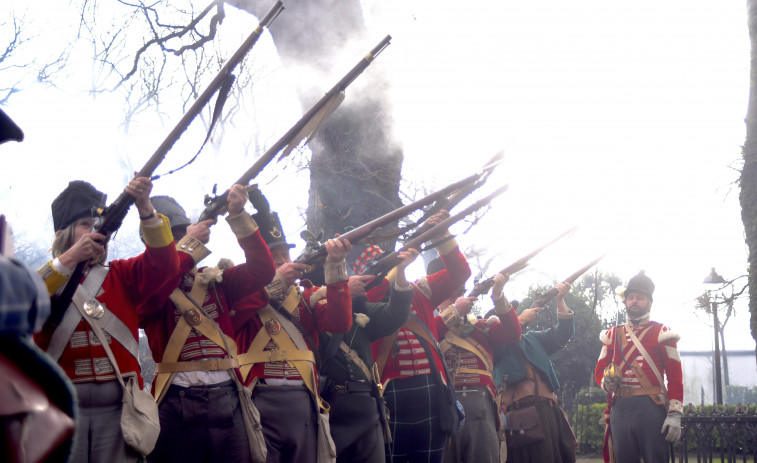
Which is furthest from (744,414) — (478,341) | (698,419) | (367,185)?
(367,185)

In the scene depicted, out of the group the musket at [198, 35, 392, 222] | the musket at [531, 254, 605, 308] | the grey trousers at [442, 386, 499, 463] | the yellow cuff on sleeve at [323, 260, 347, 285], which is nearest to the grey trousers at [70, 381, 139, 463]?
the musket at [198, 35, 392, 222]

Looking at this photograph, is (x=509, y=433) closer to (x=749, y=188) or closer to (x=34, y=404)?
(x=749, y=188)

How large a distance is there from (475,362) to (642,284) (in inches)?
91.5

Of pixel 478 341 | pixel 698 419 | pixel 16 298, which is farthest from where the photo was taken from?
pixel 698 419

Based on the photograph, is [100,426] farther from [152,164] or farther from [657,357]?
[657,357]

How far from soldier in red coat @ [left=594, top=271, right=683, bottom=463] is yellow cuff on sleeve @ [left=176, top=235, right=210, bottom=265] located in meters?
5.31

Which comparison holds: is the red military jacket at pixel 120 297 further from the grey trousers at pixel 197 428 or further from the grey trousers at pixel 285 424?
the grey trousers at pixel 285 424

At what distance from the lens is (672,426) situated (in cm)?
780

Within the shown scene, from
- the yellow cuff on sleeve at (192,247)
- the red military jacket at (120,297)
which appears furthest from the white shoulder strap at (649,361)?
the red military jacket at (120,297)

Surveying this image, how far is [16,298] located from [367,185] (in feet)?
24.6

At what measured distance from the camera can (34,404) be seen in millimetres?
1256

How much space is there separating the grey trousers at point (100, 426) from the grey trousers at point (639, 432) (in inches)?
230

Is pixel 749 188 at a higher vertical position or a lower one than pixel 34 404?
higher

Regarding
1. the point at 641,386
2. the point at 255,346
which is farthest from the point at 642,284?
the point at 255,346
